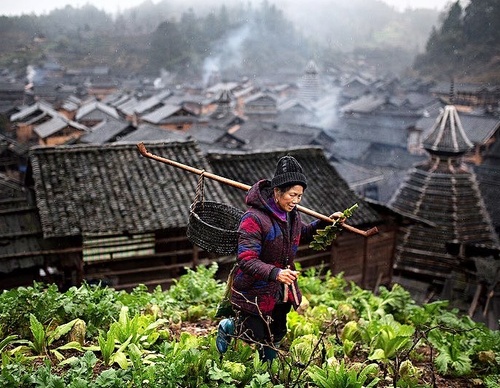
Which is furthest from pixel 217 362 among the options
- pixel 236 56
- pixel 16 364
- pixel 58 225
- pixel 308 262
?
pixel 236 56

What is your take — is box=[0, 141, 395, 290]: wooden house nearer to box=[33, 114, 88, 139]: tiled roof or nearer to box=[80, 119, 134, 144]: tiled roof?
box=[80, 119, 134, 144]: tiled roof

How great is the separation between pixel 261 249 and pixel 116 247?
8.43 meters

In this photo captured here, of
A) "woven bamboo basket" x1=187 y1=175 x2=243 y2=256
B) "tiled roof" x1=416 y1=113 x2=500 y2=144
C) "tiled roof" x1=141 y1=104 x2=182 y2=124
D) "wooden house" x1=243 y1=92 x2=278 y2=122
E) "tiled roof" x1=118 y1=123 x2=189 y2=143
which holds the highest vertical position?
"woven bamboo basket" x1=187 y1=175 x2=243 y2=256

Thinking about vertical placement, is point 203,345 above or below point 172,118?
above

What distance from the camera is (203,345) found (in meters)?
5.17

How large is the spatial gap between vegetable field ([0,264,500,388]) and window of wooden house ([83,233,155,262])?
15.7 ft

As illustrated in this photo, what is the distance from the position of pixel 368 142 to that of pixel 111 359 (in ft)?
157

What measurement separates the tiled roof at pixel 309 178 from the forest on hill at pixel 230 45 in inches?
1828

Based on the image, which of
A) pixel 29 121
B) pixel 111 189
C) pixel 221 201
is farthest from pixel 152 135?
pixel 221 201

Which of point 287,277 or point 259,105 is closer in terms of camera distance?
point 287,277

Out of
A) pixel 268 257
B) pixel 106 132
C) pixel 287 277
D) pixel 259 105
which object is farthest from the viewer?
pixel 259 105

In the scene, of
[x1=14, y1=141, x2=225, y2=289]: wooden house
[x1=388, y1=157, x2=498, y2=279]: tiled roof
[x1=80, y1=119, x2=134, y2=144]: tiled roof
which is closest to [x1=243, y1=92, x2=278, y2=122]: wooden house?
[x1=80, y1=119, x2=134, y2=144]: tiled roof

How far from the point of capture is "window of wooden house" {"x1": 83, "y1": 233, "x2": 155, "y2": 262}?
11.7m

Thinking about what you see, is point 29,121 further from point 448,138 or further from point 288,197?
point 288,197
